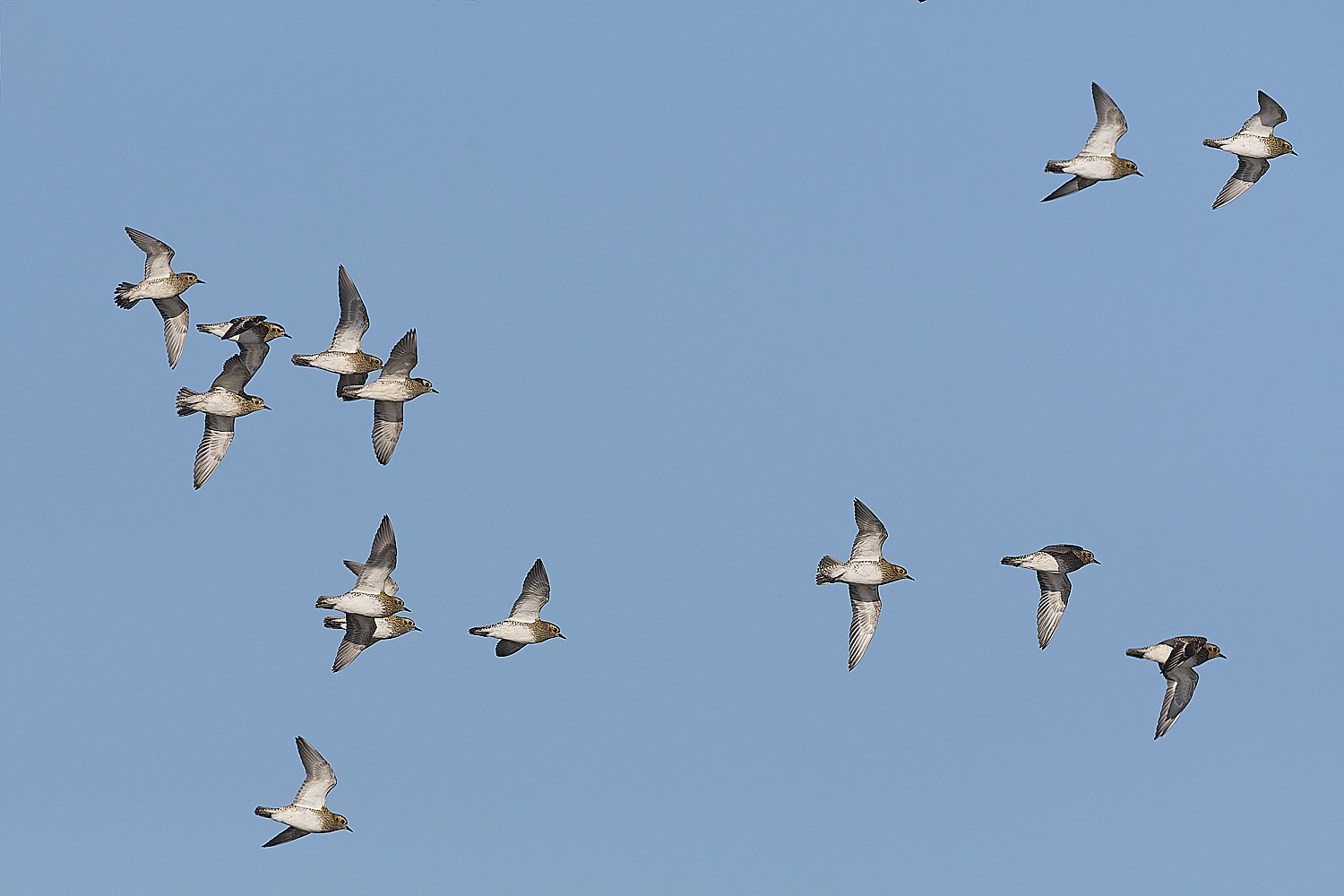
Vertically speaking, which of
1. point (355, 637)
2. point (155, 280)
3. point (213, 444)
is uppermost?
point (155, 280)

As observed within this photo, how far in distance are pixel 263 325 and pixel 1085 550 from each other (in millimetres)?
22098

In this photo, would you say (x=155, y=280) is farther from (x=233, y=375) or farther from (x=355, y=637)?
(x=355, y=637)

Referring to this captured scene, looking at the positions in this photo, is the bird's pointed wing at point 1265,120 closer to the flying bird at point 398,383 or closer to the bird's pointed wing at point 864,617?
the bird's pointed wing at point 864,617

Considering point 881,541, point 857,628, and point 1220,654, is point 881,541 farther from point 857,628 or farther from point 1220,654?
point 1220,654

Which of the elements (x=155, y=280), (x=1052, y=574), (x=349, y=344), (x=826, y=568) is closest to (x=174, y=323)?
(x=155, y=280)

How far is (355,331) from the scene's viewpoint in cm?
4091

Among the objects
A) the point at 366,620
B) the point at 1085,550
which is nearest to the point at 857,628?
the point at 1085,550

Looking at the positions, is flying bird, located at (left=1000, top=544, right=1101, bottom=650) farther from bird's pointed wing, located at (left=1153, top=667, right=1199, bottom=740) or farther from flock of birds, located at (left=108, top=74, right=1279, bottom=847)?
bird's pointed wing, located at (left=1153, top=667, right=1199, bottom=740)

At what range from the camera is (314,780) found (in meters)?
42.0

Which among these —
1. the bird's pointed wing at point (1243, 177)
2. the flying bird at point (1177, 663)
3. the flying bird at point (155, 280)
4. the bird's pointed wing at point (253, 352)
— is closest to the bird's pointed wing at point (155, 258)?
the flying bird at point (155, 280)

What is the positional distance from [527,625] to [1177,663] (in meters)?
16.8

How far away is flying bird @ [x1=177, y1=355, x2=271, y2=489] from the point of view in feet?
138

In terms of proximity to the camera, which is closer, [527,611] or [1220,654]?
[1220,654]

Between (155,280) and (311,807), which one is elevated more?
(155,280)
